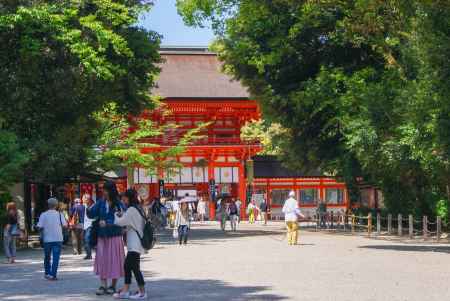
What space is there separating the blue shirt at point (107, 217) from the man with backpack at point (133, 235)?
1.64 ft

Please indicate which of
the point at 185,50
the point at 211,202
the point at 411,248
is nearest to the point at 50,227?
the point at 411,248

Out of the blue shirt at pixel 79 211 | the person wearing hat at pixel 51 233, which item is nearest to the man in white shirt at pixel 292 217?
the blue shirt at pixel 79 211

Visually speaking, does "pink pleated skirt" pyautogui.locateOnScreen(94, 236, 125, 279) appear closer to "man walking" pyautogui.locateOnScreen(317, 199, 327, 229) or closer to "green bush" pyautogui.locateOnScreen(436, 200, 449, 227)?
"green bush" pyautogui.locateOnScreen(436, 200, 449, 227)

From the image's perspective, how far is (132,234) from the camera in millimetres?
12773

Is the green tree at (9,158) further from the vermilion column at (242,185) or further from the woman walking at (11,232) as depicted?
the vermilion column at (242,185)

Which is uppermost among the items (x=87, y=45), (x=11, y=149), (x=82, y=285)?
(x=87, y=45)

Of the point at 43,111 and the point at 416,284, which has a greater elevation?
the point at 43,111

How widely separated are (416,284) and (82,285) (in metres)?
5.61

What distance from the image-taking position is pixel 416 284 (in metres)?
13.8

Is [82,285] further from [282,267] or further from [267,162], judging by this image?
[267,162]

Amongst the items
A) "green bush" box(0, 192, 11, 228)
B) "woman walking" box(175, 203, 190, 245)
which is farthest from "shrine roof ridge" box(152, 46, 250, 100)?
"green bush" box(0, 192, 11, 228)

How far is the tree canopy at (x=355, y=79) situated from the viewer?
2169 centimetres

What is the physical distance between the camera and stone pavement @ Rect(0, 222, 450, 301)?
12.7m

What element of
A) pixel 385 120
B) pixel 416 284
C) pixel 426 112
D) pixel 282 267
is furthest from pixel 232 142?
pixel 416 284
